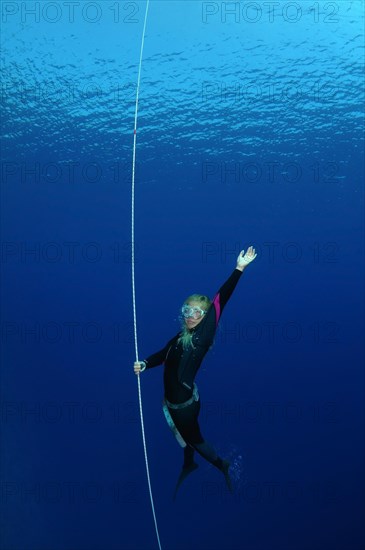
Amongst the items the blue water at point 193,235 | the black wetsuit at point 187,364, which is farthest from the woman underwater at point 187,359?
the blue water at point 193,235

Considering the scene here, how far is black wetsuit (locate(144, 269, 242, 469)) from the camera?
8.09 ft

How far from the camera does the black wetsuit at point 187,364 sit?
2465 mm

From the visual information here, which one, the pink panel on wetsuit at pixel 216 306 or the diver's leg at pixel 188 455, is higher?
the pink panel on wetsuit at pixel 216 306

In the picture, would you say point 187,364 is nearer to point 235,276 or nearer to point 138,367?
point 138,367

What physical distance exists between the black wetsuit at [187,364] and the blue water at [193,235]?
0.47 metres

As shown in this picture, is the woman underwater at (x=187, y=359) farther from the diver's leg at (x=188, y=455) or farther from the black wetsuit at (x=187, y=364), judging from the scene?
the diver's leg at (x=188, y=455)

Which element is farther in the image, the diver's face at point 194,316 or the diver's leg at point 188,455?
the diver's leg at point 188,455

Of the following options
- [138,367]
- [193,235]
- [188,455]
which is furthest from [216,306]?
[188,455]

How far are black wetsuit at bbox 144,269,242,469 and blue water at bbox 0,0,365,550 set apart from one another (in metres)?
0.47

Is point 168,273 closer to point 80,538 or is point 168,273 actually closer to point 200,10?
point 200,10

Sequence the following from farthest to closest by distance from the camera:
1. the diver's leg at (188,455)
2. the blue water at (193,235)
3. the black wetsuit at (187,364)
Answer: the blue water at (193,235) → the diver's leg at (188,455) → the black wetsuit at (187,364)

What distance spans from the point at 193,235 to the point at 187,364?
76cm

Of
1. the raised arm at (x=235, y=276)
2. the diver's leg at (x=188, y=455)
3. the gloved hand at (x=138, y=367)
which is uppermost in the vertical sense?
the raised arm at (x=235, y=276)

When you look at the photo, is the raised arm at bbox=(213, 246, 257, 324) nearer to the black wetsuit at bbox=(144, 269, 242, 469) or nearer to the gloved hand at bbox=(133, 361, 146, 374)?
the black wetsuit at bbox=(144, 269, 242, 469)
